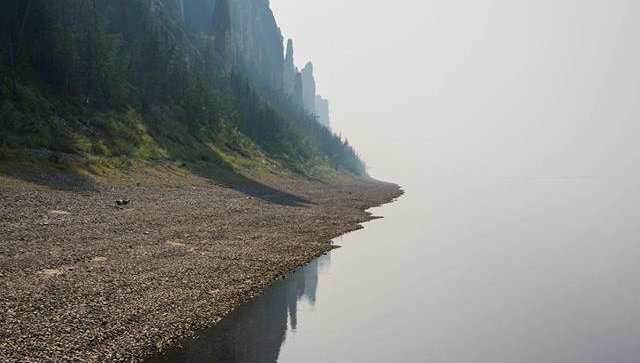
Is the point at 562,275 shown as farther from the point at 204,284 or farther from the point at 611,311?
the point at 204,284

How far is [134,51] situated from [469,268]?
360 ft

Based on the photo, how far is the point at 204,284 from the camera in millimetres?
26328

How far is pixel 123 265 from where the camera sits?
27.5m

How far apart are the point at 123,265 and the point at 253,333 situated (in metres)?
10.5

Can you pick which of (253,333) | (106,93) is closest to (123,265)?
(253,333)

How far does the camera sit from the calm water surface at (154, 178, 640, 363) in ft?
68.2

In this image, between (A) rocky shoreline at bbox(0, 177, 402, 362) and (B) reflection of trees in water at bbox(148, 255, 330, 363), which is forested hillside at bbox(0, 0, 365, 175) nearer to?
(A) rocky shoreline at bbox(0, 177, 402, 362)

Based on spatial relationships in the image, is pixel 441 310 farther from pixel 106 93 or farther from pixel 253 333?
pixel 106 93

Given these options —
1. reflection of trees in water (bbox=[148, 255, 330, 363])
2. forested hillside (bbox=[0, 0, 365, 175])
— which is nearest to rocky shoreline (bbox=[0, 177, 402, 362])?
reflection of trees in water (bbox=[148, 255, 330, 363])

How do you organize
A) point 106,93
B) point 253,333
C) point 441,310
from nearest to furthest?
point 253,333, point 441,310, point 106,93

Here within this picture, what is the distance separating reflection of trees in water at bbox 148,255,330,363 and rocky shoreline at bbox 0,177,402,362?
740 millimetres

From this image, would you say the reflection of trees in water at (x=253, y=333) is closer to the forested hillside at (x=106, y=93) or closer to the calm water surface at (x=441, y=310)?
the calm water surface at (x=441, y=310)

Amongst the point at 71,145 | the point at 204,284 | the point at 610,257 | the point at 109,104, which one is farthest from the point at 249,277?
the point at 109,104

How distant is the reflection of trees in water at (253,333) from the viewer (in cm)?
1848
